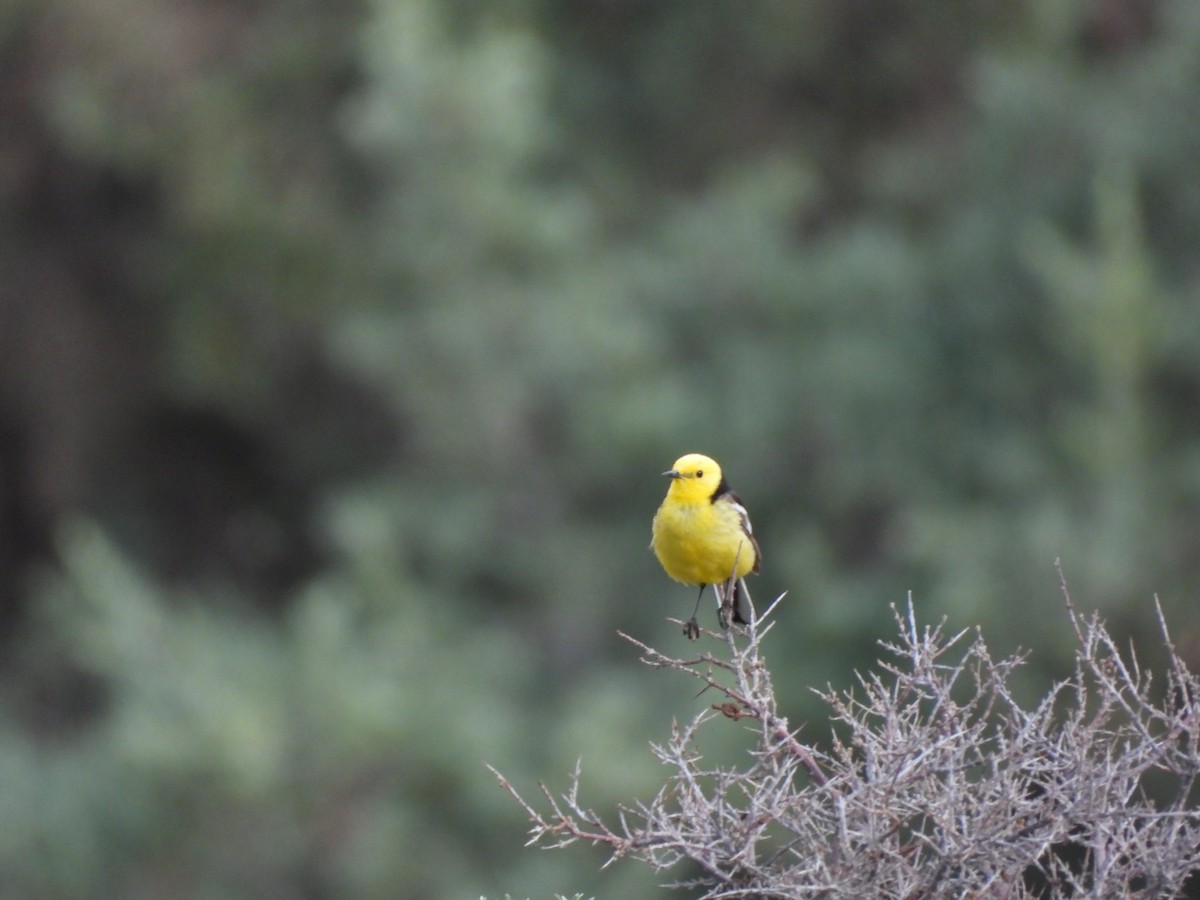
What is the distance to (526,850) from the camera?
12312mm

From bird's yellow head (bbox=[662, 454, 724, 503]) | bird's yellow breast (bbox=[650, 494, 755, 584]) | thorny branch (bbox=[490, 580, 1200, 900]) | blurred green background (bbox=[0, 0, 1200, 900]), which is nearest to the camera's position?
thorny branch (bbox=[490, 580, 1200, 900])

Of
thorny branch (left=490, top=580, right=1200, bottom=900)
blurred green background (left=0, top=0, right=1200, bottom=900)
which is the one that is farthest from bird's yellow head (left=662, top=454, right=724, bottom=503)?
blurred green background (left=0, top=0, right=1200, bottom=900)

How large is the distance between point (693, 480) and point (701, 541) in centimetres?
32

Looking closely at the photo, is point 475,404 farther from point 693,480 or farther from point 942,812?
point 942,812

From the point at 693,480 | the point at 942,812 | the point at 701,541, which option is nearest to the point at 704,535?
the point at 701,541

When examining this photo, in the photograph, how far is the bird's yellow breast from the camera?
17.2 ft

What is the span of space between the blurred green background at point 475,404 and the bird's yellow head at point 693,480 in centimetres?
608

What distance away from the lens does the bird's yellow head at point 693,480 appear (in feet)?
17.9

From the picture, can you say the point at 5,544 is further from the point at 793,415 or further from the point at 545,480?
the point at 793,415

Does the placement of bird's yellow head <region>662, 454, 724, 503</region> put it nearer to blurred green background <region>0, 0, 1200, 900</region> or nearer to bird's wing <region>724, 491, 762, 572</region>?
bird's wing <region>724, 491, 762, 572</region>

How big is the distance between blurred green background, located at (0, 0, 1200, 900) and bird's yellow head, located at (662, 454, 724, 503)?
6.08 m

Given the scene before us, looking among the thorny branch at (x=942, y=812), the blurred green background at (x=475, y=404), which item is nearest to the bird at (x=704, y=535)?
the thorny branch at (x=942, y=812)

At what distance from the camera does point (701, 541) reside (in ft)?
17.2

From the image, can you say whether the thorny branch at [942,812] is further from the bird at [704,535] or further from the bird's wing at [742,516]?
the bird's wing at [742,516]
